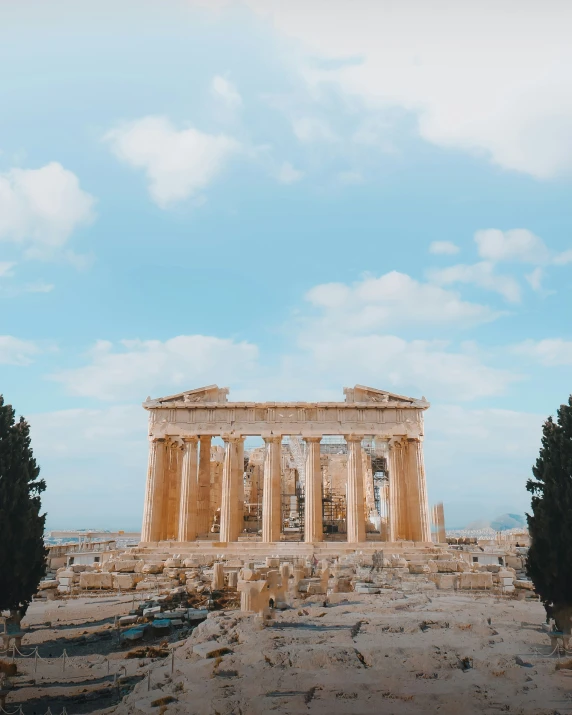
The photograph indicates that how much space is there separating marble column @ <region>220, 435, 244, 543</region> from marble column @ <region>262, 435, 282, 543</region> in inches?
65.9

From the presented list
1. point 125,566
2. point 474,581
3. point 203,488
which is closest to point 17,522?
point 125,566

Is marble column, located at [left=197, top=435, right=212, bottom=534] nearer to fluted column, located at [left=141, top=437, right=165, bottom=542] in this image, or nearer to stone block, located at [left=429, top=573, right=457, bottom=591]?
fluted column, located at [left=141, top=437, right=165, bottom=542]

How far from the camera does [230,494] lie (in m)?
33.3

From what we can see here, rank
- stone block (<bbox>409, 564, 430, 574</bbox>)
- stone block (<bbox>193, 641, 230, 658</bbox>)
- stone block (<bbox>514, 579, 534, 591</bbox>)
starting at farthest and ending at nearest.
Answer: stone block (<bbox>409, 564, 430, 574</bbox>), stone block (<bbox>514, 579, 534, 591</bbox>), stone block (<bbox>193, 641, 230, 658</bbox>)

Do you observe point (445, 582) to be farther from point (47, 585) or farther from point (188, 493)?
point (188, 493)

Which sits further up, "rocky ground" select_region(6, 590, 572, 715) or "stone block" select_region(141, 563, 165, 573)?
"stone block" select_region(141, 563, 165, 573)

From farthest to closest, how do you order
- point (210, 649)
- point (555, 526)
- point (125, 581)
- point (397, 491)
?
point (397, 491) → point (125, 581) → point (555, 526) → point (210, 649)

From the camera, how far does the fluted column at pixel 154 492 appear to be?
32312mm

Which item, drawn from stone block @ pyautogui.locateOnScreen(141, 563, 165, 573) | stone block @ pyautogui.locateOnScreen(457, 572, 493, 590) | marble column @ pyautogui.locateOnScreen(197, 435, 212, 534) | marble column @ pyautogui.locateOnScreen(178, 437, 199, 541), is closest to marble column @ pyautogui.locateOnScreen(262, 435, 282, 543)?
marble column @ pyautogui.locateOnScreen(178, 437, 199, 541)

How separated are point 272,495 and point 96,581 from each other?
11.8m

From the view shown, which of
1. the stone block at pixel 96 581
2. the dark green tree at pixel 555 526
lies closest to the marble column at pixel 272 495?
the stone block at pixel 96 581

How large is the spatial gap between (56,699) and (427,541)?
26.0 meters

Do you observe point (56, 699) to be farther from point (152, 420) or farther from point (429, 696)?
point (152, 420)

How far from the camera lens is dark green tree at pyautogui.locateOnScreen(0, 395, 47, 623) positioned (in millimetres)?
12820
